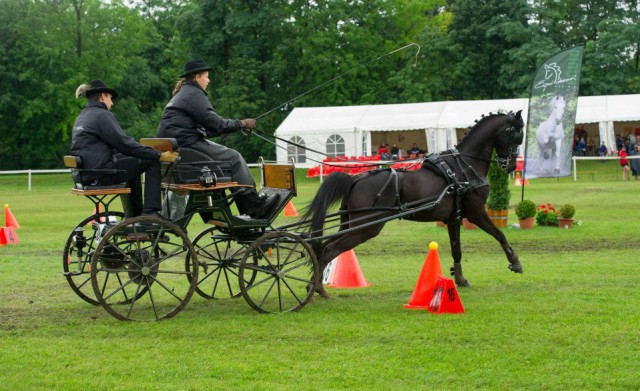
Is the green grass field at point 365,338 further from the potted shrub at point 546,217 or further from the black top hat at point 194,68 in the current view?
the potted shrub at point 546,217

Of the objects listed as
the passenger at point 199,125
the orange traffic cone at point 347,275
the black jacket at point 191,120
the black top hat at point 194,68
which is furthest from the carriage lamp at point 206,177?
the orange traffic cone at point 347,275

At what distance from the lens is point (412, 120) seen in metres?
45.1

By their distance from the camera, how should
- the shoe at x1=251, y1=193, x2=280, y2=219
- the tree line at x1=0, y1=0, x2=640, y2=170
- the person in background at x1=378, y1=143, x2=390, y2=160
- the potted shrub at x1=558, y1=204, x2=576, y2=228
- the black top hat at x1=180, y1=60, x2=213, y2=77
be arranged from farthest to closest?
1. the tree line at x1=0, y1=0, x2=640, y2=170
2. the person in background at x1=378, y1=143, x2=390, y2=160
3. the potted shrub at x1=558, y1=204, x2=576, y2=228
4. the shoe at x1=251, y1=193, x2=280, y2=219
5. the black top hat at x1=180, y1=60, x2=213, y2=77

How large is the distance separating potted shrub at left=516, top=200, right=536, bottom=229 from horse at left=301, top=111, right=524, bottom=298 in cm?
666

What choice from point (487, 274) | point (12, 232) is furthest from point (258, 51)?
point (487, 274)

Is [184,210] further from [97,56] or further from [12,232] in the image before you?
[97,56]

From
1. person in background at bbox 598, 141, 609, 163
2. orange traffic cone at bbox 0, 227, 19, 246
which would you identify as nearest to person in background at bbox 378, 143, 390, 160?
person in background at bbox 598, 141, 609, 163

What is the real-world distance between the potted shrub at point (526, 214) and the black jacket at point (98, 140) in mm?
10503

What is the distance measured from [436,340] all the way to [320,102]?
165 ft

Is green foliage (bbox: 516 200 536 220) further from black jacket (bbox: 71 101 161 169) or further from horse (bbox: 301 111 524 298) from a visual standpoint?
black jacket (bbox: 71 101 161 169)

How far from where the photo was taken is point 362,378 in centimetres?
667

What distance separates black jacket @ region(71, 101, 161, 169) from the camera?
9.16 meters

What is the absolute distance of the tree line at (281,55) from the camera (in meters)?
53.7

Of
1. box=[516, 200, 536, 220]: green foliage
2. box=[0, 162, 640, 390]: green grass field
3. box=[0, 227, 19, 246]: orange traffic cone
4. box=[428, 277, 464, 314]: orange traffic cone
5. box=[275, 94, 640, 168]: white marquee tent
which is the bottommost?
box=[0, 162, 640, 390]: green grass field
